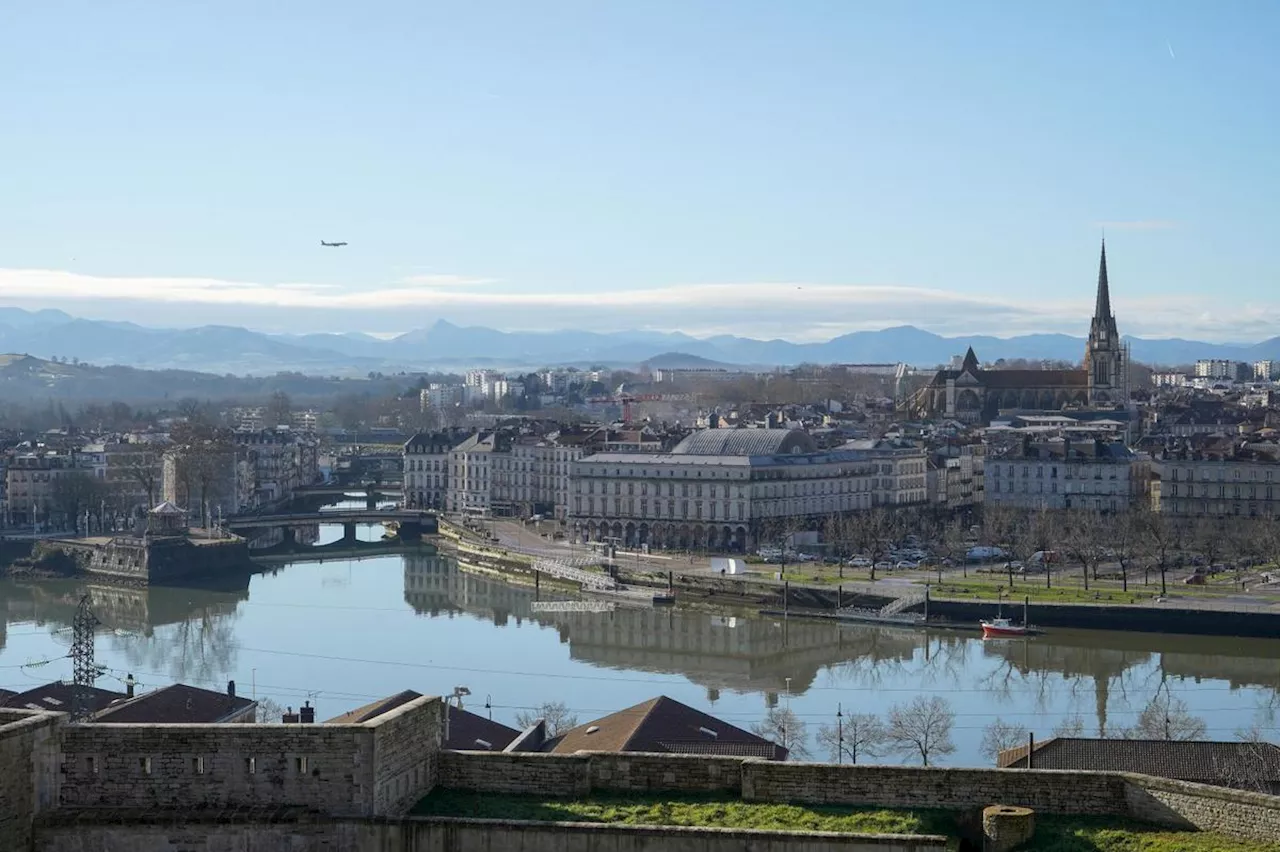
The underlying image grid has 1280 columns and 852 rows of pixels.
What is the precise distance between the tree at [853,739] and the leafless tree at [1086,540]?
1997 centimetres

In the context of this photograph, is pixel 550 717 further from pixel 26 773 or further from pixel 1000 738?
pixel 26 773

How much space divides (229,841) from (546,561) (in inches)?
1805

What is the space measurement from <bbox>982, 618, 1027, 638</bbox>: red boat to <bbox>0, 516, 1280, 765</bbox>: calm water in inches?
18.8

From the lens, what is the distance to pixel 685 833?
995 centimetres

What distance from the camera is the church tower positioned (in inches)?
3932

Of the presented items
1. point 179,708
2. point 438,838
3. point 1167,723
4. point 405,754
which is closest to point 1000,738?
point 1167,723

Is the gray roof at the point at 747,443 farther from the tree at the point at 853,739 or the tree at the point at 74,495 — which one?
the tree at the point at 853,739

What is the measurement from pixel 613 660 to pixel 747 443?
85.6 ft

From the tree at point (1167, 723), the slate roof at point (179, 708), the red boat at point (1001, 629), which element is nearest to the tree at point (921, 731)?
the tree at point (1167, 723)

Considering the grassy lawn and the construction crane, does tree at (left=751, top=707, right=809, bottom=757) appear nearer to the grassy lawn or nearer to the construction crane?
the grassy lawn

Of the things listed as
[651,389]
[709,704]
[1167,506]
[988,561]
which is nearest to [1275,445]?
[1167,506]

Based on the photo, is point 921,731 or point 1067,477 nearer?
point 921,731

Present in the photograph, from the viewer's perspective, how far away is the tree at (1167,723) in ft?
88.2

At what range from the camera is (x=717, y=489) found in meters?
60.8
